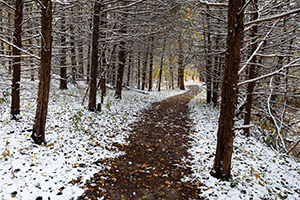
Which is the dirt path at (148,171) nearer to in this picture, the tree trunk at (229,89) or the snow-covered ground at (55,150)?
the snow-covered ground at (55,150)

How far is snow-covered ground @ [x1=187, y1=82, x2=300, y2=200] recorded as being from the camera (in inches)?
161

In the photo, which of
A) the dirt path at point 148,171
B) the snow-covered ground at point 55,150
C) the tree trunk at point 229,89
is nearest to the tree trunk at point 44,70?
the snow-covered ground at point 55,150

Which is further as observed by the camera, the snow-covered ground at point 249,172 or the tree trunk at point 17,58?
the tree trunk at point 17,58

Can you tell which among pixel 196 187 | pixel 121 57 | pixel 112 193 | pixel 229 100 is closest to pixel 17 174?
pixel 112 193

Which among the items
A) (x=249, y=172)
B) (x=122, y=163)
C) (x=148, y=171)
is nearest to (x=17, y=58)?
(x=122, y=163)

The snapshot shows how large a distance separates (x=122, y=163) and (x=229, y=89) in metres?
3.72

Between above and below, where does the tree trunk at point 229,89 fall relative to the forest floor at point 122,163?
above

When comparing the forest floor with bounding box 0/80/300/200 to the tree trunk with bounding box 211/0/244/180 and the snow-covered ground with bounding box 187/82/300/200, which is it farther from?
the tree trunk with bounding box 211/0/244/180

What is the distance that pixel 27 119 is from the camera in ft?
20.8

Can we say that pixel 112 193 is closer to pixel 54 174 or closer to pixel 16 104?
pixel 54 174

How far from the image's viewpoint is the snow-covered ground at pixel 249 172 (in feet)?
13.4

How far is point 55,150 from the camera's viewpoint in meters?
4.95

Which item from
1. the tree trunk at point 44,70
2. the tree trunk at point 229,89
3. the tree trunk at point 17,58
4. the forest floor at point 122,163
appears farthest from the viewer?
the tree trunk at point 17,58

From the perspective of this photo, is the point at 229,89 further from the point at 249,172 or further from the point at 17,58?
the point at 17,58
